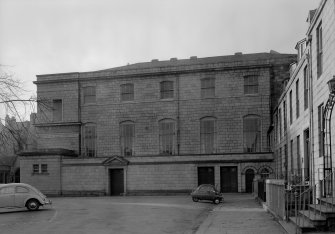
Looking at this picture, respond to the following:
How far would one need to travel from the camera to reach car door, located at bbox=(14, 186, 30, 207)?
26.8 meters

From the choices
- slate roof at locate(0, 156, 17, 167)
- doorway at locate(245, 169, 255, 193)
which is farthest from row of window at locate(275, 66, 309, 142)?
slate roof at locate(0, 156, 17, 167)

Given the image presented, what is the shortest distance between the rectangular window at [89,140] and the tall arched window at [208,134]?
1108 centimetres

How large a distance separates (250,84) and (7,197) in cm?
2819

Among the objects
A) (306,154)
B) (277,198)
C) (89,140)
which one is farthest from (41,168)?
(277,198)

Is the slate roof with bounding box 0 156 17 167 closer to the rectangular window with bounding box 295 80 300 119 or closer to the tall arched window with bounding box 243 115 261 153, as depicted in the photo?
the tall arched window with bounding box 243 115 261 153

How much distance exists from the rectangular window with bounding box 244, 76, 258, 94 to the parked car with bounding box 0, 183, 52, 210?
26631 millimetres

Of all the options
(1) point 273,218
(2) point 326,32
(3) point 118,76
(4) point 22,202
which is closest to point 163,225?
(1) point 273,218

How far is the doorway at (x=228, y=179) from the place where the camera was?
153 ft

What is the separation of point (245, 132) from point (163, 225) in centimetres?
3038

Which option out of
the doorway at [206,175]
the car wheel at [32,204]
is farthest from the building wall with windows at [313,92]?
the doorway at [206,175]

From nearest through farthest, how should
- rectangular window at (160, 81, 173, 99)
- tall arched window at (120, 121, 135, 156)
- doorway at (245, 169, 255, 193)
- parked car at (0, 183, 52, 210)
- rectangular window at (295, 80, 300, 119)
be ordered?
rectangular window at (295, 80, 300, 119) < parked car at (0, 183, 52, 210) < doorway at (245, 169, 255, 193) < rectangular window at (160, 81, 173, 99) < tall arched window at (120, 121, 135, 156)

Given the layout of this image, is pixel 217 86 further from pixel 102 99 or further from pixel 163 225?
pixel 163 225

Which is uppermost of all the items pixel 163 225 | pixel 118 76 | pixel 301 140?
pixel 118 76

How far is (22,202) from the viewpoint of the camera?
26891 millimetres
